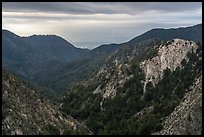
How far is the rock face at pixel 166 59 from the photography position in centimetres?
11094

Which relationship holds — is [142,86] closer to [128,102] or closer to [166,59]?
[128,102]

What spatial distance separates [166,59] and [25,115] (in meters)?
65.0

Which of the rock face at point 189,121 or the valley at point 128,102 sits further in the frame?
the valley at point 128,102

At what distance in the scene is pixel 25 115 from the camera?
189ft

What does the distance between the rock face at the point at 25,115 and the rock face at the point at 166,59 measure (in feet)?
158

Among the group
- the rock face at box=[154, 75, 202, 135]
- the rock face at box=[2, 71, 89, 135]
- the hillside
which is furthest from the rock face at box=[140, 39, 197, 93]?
the rock face at box=[154, 75, 202, 135]

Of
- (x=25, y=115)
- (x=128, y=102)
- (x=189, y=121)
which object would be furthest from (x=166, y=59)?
(x=25, y=115)

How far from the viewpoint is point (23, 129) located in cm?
5331

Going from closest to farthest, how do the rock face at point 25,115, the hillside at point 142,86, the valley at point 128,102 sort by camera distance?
the rock face at point 25,115 → the valley at point 128,102 → the hillside at point 142,86

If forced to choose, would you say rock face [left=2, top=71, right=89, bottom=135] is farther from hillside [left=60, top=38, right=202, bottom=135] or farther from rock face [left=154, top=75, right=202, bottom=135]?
hillside [left=60, top=38, right=202, bottom=135]

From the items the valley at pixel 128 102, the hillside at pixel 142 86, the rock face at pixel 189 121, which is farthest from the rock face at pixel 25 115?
the hillside at pixel 142 86

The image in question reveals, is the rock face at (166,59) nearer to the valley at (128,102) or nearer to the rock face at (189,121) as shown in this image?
the valley at (128,102)

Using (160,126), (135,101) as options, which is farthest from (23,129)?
(135,101)

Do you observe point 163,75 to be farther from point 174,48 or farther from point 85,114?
point 85,114
